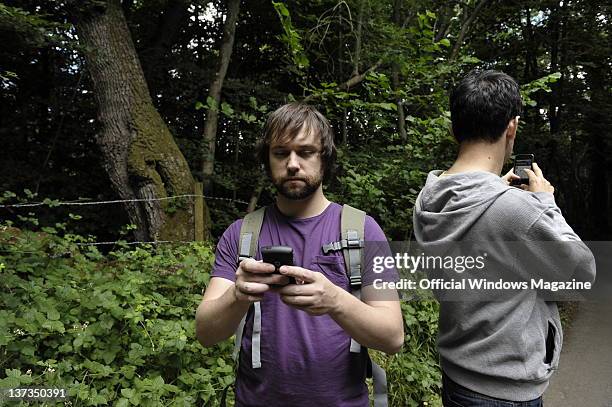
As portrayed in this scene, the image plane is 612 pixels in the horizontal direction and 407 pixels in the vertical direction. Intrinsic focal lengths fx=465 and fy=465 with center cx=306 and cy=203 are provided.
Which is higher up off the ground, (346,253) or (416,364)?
(346,253)

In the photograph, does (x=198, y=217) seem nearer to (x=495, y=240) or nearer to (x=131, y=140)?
(x=131, y=140)

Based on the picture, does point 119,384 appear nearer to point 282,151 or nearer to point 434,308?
point 282,151

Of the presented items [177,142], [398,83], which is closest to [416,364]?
[398,83]

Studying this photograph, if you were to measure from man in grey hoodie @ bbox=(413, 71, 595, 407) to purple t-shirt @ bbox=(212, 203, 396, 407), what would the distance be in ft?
0.93

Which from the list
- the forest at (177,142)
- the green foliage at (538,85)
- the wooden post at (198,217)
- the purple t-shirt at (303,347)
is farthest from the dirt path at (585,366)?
the wooden post at (198,217)

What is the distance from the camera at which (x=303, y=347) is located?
1526mm

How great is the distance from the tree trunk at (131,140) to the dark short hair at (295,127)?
4.62 meters

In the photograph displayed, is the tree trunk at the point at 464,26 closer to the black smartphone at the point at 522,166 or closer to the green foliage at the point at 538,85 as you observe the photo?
the green foliage at the point at 538,85

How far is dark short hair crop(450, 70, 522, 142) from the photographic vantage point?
1592mm

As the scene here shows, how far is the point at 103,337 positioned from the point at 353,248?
220 cm

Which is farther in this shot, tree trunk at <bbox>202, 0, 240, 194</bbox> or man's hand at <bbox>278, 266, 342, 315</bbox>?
tree trunk at <bbox>202, 0, 240, 194</bbox>

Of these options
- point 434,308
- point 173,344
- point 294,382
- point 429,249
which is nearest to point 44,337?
point 173,344

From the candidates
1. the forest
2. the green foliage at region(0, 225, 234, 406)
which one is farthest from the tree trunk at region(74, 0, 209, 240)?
the green foliage at region(0, 225, 234, 406)

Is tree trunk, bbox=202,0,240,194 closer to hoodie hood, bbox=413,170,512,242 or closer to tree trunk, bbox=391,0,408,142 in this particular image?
tree trunk, bbox=391,0,408,142
